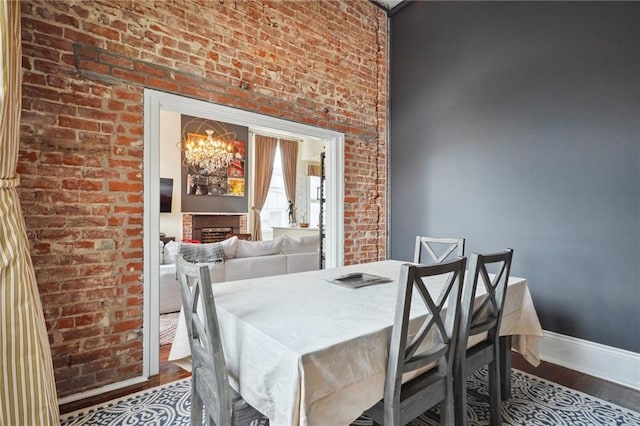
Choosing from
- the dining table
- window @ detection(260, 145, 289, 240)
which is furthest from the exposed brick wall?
window @ detection(260, 145, 289, 240)

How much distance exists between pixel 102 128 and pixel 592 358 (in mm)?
3961

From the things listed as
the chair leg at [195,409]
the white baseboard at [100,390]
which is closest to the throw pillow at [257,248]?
the white baseboard at [100,390]

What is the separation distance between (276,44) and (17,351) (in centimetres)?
302

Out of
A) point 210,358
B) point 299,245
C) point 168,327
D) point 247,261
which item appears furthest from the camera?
point 299,245

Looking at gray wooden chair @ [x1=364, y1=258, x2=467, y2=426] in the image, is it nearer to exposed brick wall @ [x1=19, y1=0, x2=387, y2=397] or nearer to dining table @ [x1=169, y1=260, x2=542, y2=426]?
dining table @ [x1=169, y1=260, x2=542, y2=426]

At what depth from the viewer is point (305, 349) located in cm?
111

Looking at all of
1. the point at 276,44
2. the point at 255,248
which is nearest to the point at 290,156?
the point at 255,248

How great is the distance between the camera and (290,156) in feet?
28.9

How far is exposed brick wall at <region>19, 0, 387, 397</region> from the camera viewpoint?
81.2 inches

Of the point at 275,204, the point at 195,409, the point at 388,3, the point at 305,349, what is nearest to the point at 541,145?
the point at 388,3

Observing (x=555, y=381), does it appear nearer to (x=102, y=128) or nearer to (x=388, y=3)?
(x=102, y=128)

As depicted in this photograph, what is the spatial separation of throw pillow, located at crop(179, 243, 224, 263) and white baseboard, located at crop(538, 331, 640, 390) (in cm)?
334

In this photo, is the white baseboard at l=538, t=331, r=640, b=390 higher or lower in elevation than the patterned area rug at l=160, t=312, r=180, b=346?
higher

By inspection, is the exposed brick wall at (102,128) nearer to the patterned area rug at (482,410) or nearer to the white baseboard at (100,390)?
the white baseboard at (100,390)
